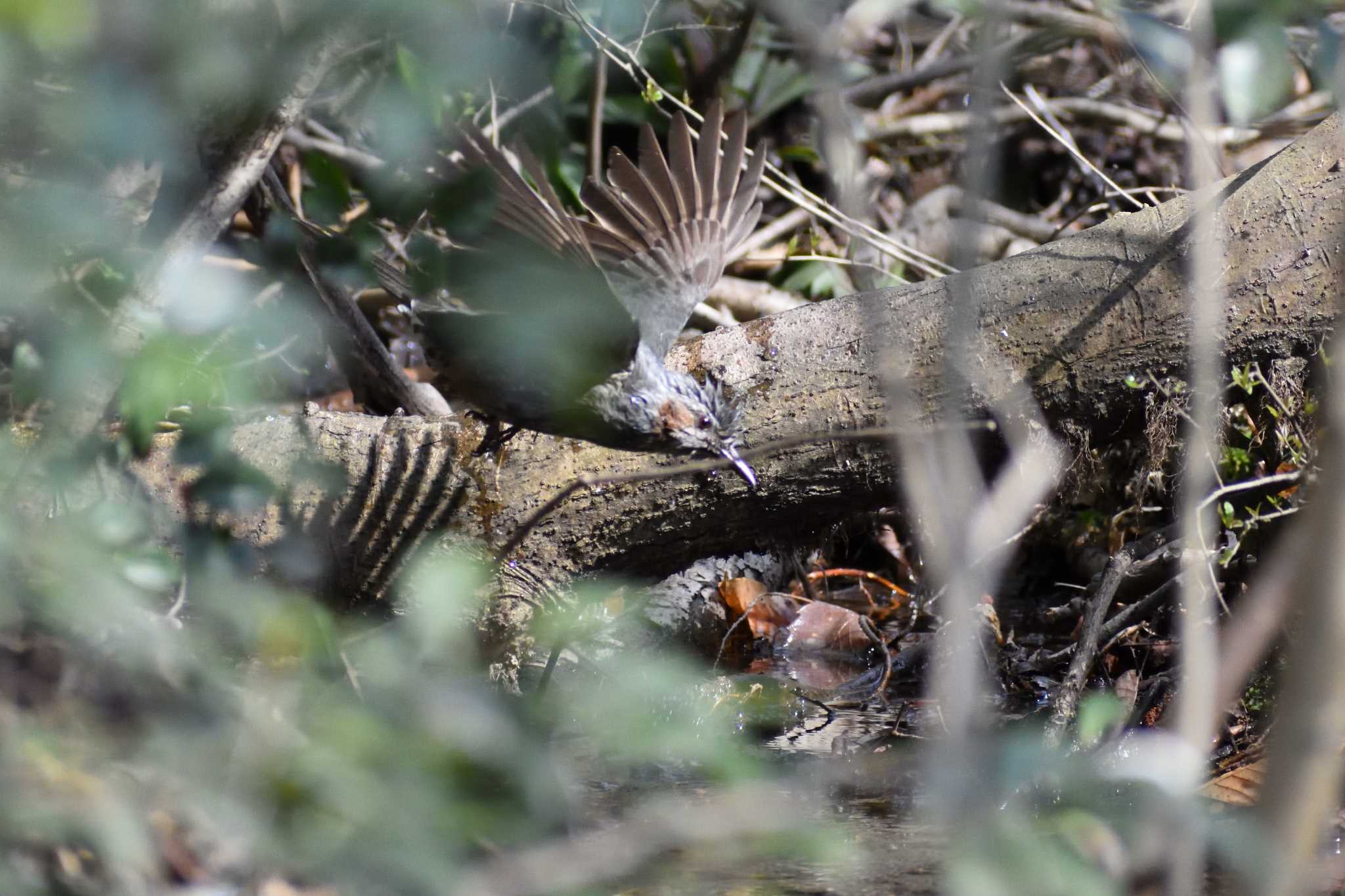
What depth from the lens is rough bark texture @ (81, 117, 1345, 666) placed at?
2.97m

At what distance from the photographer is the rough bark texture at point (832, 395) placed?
9.75 feet

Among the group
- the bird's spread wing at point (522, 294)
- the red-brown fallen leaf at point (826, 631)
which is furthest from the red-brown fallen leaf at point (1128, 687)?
the bird's spread wing at point (522, 294)

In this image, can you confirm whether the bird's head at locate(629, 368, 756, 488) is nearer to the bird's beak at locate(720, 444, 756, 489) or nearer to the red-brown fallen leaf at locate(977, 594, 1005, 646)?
the bird's beak at locate(720, 444, 756, 489)

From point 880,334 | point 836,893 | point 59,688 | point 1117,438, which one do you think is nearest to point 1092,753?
point 836,893

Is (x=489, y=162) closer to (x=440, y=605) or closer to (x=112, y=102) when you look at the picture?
(x=112, y=102)

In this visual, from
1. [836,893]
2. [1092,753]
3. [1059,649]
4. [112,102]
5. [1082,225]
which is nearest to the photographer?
[112,102]

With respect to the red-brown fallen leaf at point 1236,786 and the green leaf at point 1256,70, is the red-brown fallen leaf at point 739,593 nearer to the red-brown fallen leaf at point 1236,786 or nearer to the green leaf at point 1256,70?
the red-brown fallen leaf at point 1236,786

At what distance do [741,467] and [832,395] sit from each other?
1.07 ft

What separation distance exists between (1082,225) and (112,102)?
18.4 ft

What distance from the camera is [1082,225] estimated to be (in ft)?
20.0

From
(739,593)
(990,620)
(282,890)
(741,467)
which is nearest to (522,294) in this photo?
(282,890)

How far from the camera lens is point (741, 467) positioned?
3.22m

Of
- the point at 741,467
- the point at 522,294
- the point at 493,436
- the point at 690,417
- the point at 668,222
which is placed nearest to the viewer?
the point at 522,294

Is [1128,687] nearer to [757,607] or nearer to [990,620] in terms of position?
[990,620]
